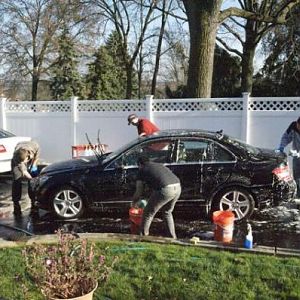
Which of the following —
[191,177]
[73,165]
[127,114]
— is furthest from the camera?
[127,114]

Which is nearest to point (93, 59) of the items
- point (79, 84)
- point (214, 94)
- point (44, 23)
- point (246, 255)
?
point (79, 84)

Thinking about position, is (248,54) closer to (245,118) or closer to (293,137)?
(245,118)

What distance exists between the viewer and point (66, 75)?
123 ft

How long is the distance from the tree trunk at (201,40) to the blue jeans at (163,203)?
7.94 meters

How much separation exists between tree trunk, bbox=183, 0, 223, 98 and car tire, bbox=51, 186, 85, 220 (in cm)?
676

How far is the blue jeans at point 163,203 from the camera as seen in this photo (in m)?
5.80

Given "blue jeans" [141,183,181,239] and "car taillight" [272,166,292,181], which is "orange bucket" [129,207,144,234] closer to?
"blue jeans" [141,183,181,239]

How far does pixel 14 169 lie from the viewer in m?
8.44

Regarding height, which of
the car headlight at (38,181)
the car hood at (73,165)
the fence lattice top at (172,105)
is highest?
the fence lattice top at (172,105)

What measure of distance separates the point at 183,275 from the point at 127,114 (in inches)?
355

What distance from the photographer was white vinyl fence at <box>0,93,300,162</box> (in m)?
12.4

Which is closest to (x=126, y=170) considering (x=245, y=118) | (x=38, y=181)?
(x=38, y=181)

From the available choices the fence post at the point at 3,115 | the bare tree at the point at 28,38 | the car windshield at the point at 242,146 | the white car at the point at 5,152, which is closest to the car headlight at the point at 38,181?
the car windshield at the point at 242,146

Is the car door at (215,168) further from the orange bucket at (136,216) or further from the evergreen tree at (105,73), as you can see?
the evergreen tree at (105,73)
